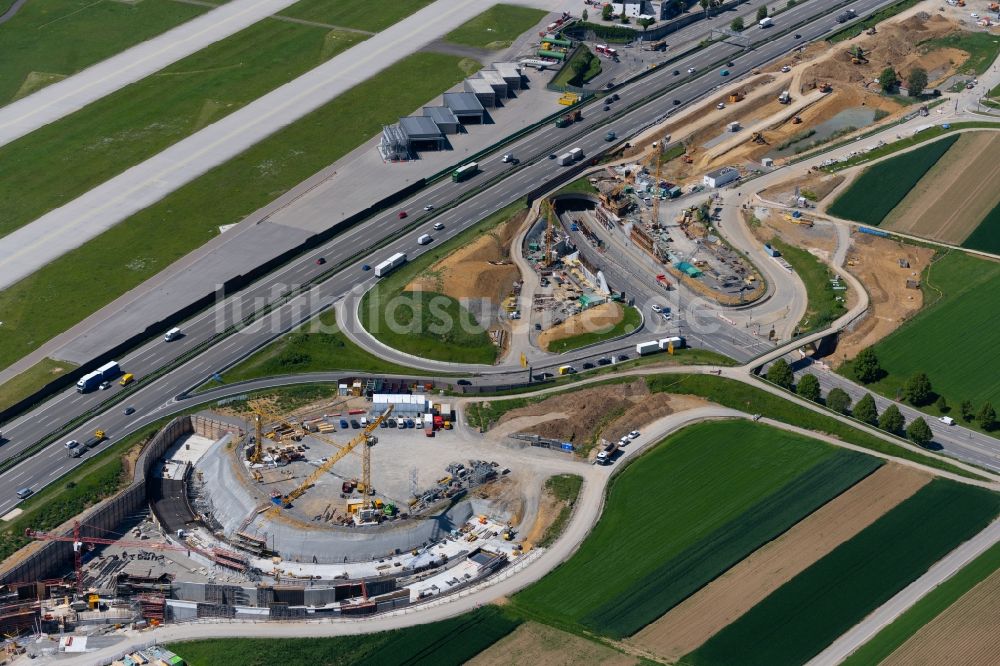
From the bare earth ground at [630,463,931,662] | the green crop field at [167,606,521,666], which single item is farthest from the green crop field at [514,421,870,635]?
the green crop field at [167,606,521,666]

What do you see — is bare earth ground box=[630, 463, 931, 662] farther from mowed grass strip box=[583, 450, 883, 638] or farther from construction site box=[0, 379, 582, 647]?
construction site box=[0, 379, 582, 647]

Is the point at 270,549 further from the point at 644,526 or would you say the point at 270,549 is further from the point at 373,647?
the point at 644,526

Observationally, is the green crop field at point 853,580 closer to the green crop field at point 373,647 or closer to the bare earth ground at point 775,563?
the bare earth ground at point 775,563

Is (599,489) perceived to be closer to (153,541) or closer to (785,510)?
(785,510)

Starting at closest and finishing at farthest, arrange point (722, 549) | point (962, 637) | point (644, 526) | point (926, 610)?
point (962, 637)
point (926, 610)
point (722, 549)
point (644, 526)

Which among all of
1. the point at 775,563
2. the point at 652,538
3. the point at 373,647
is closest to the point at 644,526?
the point at 652,538

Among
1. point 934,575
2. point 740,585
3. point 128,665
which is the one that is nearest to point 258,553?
point 128,665

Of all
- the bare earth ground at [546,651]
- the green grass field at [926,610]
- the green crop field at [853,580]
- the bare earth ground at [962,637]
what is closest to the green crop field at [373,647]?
the bare earth ground at [546,651]
